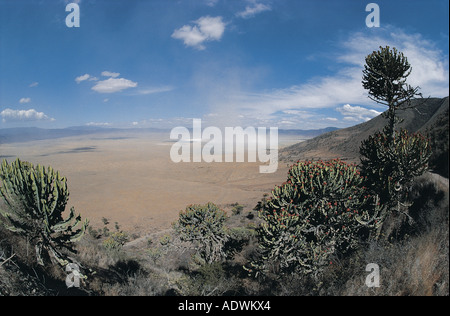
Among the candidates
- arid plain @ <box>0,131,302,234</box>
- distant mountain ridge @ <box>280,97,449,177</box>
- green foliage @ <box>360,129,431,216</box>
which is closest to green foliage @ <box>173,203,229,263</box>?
green foliage @ <box>360,129,431,216</box>

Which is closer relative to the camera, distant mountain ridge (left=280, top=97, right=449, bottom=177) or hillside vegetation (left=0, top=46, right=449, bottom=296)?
hillside vegetation (left=0, top=46, right=449, bottom=296)

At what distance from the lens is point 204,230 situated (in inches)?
396

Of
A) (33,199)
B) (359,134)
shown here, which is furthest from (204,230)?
(359,134)

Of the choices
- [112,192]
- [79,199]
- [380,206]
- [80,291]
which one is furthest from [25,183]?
[112,192]

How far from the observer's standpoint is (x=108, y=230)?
18.4 metres

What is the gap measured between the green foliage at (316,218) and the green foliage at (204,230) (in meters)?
2.63

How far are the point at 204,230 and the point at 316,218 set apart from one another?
4843mm

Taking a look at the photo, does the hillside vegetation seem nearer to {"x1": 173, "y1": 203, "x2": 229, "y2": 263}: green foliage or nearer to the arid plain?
{"x1": 173, "y1": 203, "x2": 229, "y2": 263}: green foliage

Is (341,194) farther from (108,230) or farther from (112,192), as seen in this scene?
(112,192)

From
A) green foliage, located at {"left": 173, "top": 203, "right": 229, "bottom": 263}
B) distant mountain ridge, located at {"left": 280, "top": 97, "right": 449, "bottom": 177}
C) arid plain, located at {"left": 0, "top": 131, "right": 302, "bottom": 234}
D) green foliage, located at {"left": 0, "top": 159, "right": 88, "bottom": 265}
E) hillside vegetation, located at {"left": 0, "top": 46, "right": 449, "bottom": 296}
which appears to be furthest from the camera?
distant mountain ridge, located at {"left": 280, "top": 97, "right": 449, "bottom": 177}

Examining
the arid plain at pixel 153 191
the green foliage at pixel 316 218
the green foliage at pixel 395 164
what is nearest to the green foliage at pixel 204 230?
the green foliage at pixel 316 218

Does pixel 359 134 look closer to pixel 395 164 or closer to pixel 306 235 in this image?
pixel 395 164

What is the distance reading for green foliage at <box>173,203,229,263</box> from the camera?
985cm

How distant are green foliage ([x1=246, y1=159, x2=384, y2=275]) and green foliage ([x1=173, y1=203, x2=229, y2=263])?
263 cm
